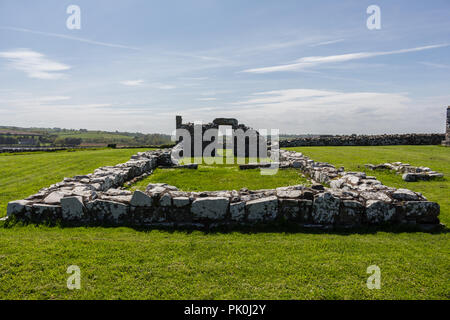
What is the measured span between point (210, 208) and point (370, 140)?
27.0 metres

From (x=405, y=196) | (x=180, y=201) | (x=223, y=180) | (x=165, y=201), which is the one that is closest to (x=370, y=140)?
(x=223, y=180)

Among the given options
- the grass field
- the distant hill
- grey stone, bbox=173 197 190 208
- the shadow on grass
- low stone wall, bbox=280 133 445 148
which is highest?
the distant hill

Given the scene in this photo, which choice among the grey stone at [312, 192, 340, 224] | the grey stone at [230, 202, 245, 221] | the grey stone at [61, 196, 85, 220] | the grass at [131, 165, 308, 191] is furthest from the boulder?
the grey stone at [61, 196, 85, 220]

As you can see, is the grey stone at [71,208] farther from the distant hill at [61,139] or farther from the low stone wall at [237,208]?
the distant hill at [61,139]

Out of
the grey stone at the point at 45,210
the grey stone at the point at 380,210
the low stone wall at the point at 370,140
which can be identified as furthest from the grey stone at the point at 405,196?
the low stone wall at the point at 370,140

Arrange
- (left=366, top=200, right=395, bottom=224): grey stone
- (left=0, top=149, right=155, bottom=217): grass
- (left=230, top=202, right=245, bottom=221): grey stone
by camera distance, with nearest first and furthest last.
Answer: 1. (left=366, top=200, right=395, bottom=224): grey stone
2. (left=230, top=202, right=245, bottom=221): grey stone
3. (left=0, top=149, right=155, bottom=217): grass

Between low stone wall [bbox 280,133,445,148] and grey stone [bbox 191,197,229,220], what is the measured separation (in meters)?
22.7

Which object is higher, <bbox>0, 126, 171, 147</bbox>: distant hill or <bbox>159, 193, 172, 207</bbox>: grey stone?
<bbox>0, 126, 171, 147</bbox>: distant hill

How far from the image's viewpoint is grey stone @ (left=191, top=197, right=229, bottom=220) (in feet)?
19.2

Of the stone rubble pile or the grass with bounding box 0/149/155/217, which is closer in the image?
the grass with bounding box 0/149/155/217

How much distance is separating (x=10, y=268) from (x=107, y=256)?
1.35m

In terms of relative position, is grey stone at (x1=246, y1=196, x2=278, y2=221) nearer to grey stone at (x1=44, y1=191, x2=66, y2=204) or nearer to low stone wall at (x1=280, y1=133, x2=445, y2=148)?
grey stone at (x1=44, y1=191, x2=66, y2=204)

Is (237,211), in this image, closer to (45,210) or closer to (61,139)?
(45,210)

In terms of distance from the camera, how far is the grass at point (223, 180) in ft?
31.7
